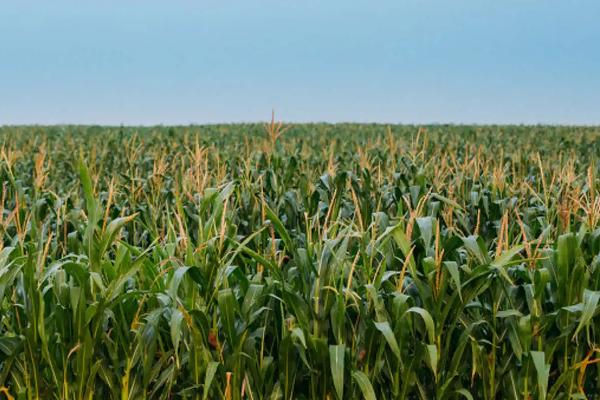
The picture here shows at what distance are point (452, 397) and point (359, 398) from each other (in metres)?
0.63

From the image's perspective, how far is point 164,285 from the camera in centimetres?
390

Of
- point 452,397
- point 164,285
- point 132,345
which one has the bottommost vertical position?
point 452,397

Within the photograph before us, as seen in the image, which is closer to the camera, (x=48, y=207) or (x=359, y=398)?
(x=359, y=398)

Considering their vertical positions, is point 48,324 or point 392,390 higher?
point 48,324

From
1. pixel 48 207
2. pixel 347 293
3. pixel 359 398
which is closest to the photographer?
pixel 347 293

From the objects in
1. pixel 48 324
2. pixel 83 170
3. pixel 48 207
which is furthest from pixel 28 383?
pixel 48 207

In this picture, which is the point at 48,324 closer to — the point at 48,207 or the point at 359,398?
the point at 359,398

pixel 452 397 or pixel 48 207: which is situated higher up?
pixel 48 207

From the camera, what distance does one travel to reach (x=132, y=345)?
3814 mm

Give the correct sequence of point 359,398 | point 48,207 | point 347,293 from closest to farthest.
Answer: point 347,293 < point 359,398 < point 48,207

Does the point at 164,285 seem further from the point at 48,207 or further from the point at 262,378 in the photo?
the point at 48,207

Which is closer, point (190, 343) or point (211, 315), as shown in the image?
point (190, 343)

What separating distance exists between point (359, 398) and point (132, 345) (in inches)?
52.6

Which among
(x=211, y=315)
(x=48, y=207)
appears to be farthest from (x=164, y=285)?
(x=48, y=207)
